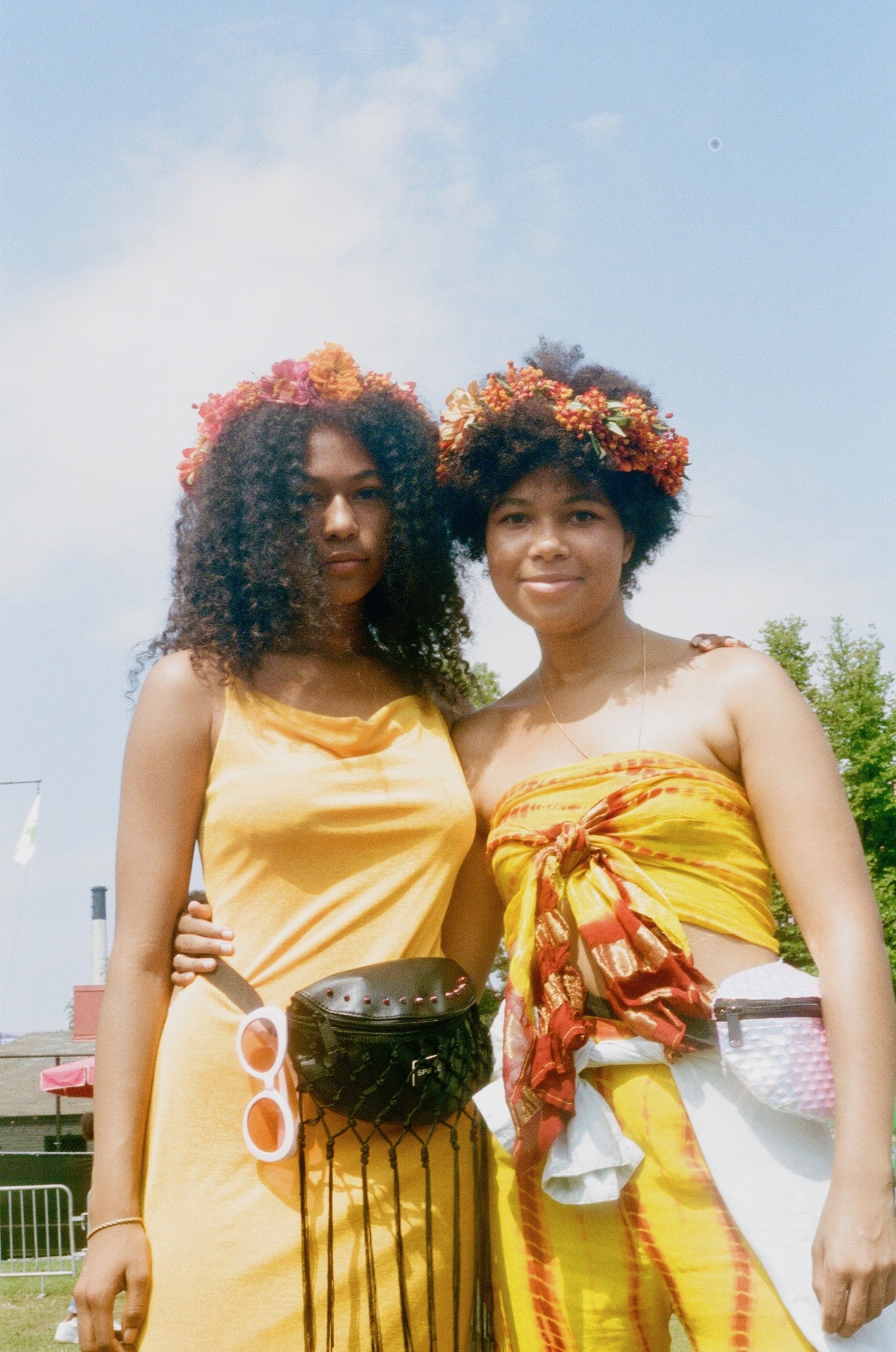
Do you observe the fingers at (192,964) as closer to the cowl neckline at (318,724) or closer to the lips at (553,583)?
the cowl neckline at (318,724)

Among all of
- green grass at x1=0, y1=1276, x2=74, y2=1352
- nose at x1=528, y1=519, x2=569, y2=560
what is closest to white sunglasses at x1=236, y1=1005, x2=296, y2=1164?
nose at x1=528, y1=519, x2=569, y2=560

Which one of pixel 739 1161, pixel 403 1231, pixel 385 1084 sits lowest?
pixel 403 1231

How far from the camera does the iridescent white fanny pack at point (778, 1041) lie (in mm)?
2107

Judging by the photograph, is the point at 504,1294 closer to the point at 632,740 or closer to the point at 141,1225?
the point at 141,1225

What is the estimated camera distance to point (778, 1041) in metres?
2.12

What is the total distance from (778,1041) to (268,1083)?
92cm

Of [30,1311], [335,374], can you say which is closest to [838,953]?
[335,374]

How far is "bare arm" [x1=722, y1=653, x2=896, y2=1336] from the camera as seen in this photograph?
1.98 metres

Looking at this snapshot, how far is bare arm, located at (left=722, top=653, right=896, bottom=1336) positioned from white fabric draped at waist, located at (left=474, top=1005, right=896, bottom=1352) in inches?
1.9

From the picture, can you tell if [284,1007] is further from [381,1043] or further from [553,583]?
[553,583]

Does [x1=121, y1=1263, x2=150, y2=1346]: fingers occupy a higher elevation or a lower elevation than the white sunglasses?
lower

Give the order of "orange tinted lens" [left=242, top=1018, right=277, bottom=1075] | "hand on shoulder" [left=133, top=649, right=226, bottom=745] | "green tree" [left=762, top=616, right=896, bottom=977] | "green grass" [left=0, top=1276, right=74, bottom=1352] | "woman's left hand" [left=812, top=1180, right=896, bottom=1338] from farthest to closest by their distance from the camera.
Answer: "green tree" [left=762, top=616, right=896, bottom=977], "green grass" [left=0, top=1276, right=74, bottom=1352], "hand on shoulder" [left=133, top=649, right=226, bottom=745], "orange tinted lens" [left=242, top=1018, right=277, bottom=1075], "woman's left hand" [left=812, top=1180, right=896, bottom=1338]

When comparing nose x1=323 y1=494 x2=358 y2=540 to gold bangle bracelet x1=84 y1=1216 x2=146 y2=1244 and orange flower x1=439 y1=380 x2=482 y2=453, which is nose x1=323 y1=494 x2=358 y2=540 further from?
gold bangle bracelet x1=84 y1=1216 x2=146 y2=1244

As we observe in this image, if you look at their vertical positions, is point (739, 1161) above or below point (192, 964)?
below
